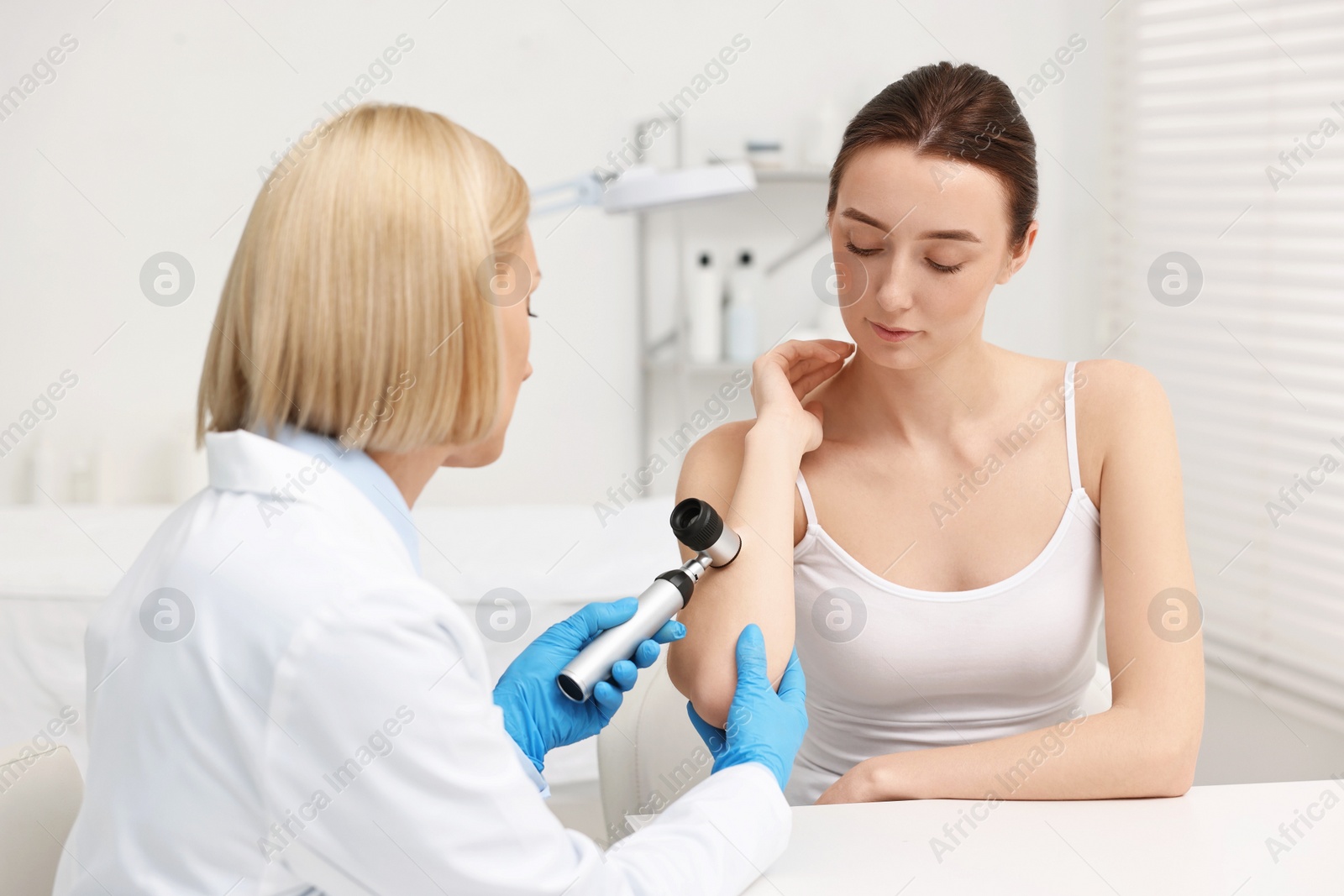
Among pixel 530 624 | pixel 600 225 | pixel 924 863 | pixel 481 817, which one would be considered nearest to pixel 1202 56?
pixel 600 225

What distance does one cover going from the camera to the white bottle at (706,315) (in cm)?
280

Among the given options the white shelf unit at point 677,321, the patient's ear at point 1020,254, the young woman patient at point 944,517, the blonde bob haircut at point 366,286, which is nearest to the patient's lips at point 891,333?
the young woman patient at point 944,517

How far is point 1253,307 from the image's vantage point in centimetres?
198

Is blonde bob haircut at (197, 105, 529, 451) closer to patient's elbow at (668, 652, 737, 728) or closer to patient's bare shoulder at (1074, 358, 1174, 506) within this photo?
patient's elbow at (668, 652, 737, 728)

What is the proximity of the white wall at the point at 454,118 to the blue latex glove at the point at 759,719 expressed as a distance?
2.04 m

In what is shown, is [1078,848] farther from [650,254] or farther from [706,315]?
[650,254]

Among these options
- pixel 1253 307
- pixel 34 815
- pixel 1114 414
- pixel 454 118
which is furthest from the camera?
pixel 454 118

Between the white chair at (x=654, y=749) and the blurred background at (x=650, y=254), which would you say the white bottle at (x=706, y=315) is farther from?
the white chair at (x=654, y=749)

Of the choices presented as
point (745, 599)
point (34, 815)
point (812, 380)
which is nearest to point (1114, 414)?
point (812, 380)

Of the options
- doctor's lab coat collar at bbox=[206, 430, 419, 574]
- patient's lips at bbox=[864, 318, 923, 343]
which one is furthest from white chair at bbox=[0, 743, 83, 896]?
patient's lips at bbox=[864, 318, 923, 343]

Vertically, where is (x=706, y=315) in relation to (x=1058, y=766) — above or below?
above

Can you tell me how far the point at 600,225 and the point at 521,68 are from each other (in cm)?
46

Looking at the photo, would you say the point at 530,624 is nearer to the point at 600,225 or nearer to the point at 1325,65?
the point at 600,225

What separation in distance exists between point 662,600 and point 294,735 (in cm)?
36
